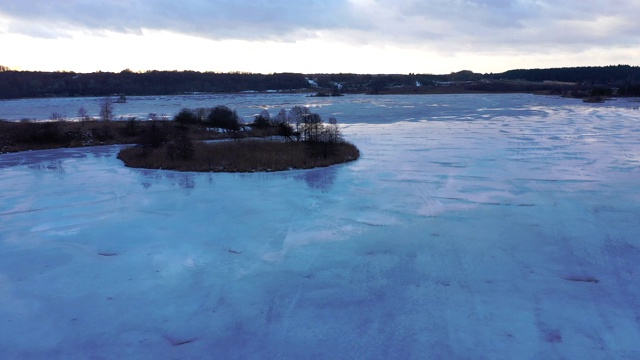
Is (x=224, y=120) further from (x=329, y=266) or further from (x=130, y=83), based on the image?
(x=130, y=83)

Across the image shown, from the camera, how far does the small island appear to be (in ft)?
51.4

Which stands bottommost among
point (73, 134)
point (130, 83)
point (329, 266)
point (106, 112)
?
point (329, 266)

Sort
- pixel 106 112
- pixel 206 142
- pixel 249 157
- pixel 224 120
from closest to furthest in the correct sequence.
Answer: pixel 249 157 < pixel 206 142 < pixel 224 120 < pixel 106 112

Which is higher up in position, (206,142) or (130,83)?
(130,83)

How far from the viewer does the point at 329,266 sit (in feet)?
21.7

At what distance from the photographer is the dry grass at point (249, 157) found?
1507 cm

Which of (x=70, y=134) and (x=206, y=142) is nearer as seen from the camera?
(x=206, y=142)

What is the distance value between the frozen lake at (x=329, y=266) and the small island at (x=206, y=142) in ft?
8.36

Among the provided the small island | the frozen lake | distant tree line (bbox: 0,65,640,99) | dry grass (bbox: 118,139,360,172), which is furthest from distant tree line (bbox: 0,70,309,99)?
the frozen lake

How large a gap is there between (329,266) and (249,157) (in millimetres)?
10197

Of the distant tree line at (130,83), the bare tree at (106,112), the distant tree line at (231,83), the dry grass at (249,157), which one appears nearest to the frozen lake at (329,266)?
the dry grass at (249,157)

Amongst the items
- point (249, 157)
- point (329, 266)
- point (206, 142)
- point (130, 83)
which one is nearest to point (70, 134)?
point (206, 142)

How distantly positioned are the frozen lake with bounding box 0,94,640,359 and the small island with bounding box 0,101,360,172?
255 cm

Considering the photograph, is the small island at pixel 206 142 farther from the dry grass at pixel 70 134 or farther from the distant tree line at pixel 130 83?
the distant tree line at pixel 130 83
